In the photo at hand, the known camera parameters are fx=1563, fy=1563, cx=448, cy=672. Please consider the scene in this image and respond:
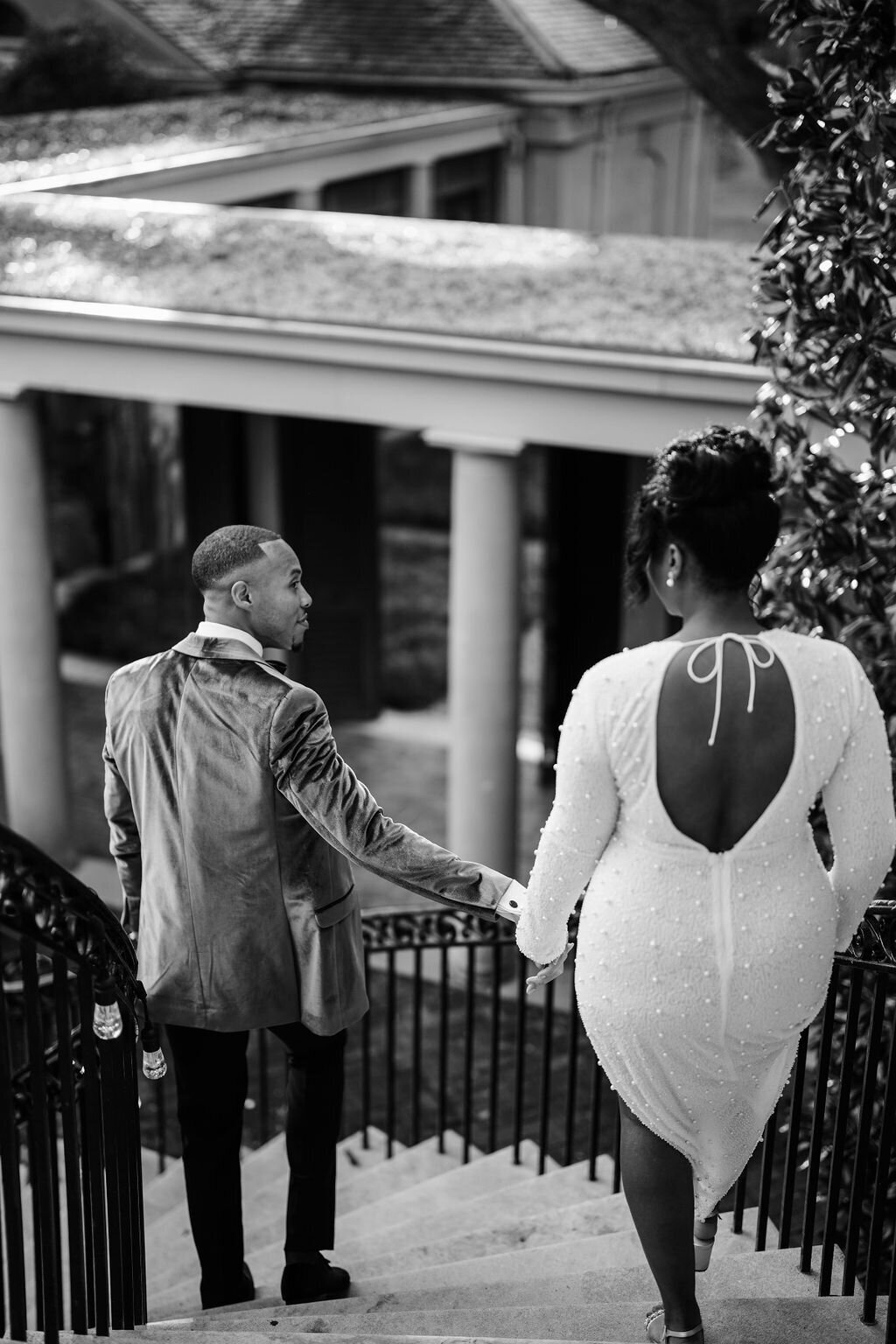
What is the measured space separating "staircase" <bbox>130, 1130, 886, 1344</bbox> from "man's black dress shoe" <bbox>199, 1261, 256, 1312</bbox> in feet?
0.26

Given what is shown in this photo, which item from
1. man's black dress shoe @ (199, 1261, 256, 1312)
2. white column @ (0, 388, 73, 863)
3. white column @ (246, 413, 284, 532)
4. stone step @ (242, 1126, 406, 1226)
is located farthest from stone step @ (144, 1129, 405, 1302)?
white column @ (246, 413, 284, 532)

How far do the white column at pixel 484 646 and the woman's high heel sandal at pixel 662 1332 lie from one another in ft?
19.1

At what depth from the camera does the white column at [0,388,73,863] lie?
9.93 m

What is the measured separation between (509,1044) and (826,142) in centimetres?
545

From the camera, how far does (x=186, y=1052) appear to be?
11.1 feet

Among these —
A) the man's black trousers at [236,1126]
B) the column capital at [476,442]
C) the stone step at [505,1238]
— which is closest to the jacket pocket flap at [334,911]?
the man's black trousers at [236,1126]

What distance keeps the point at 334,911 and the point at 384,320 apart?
5577 mm

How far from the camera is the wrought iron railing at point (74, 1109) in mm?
2627

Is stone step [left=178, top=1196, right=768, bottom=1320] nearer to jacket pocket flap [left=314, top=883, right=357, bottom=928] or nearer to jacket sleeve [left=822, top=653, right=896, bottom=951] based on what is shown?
jacket pocket flap [left=314, top=883, right=357, bottom=928]

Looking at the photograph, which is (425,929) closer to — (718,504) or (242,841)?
(242,841)

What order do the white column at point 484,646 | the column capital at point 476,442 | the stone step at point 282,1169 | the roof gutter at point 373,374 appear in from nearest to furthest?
the stone step at point 282,1169, the roof gutter at point 373,374, the column capital at point 476,442, the white column at point 484,646

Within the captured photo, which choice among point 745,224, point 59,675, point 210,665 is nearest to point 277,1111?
point 59,675

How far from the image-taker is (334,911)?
10.9ft

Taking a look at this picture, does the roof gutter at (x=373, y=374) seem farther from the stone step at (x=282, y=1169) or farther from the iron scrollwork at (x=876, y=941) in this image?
the iron scrollwork at (x=876, y=941)
